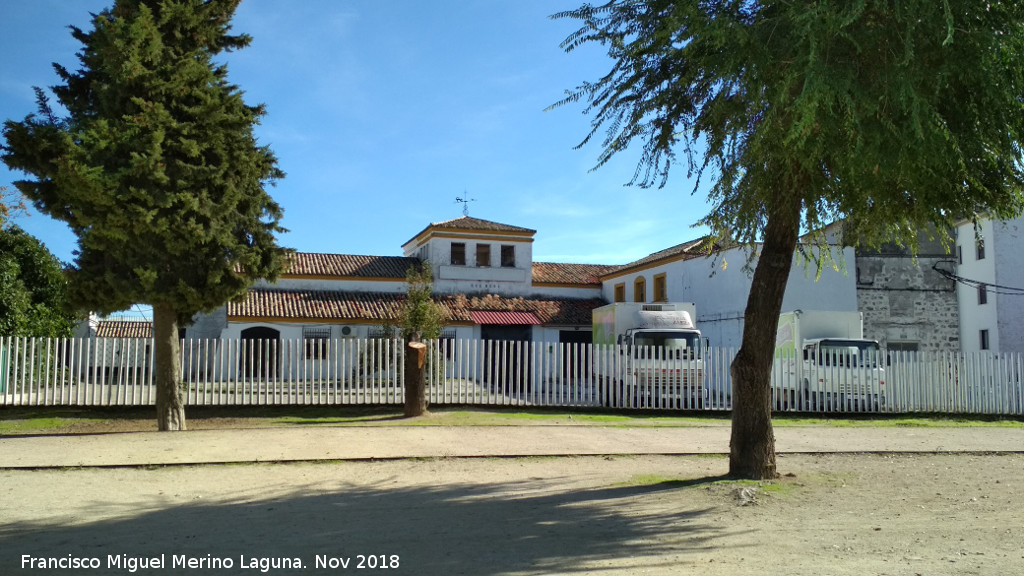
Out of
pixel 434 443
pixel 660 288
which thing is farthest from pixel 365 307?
pixel 434 443

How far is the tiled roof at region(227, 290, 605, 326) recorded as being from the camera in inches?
1313

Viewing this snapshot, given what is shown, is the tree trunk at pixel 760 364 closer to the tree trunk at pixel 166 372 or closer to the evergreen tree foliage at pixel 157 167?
the evergreen tree foliage at pixel 157 167

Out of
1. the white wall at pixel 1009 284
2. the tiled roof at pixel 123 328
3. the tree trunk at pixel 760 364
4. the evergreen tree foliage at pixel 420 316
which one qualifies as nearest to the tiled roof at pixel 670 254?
the white wall at pixel 1009 284

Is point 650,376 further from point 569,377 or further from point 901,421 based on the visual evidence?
point 901,421

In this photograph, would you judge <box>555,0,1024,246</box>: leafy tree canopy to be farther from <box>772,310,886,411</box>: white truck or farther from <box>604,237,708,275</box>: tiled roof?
<box>604,237,708,275</box>: tiled roof

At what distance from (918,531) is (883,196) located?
2.99m

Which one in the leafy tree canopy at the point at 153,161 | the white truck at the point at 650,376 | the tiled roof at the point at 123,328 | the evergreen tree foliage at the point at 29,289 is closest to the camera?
the leafy tree canopy at the point at 153,161

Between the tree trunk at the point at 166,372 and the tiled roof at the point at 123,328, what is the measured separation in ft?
111

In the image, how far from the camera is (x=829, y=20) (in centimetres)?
587

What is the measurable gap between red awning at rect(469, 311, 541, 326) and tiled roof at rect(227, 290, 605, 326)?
362mm

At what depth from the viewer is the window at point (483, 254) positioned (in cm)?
3888

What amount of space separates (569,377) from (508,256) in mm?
21837

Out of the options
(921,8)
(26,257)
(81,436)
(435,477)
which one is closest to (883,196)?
(921,8)

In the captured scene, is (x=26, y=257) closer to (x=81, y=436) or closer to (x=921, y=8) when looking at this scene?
(x=81, y=436)
